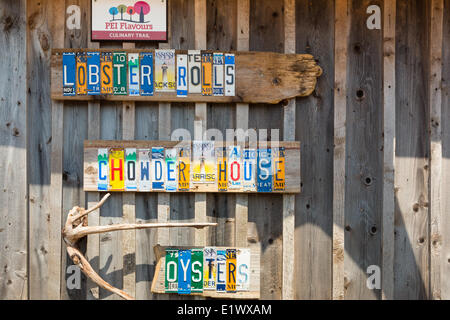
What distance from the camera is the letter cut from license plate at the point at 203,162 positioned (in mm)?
2854

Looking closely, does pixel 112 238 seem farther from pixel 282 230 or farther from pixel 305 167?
pixel 305 167

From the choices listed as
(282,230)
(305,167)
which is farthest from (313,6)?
(282,230)

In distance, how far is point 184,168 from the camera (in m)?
2.86

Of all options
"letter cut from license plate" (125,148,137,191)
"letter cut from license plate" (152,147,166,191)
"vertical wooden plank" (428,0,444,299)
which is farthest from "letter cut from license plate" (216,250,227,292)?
"vertical wooden plank" (428,0,444,299)

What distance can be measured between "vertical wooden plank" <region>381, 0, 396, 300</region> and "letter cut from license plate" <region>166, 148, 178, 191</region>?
5.47 feet

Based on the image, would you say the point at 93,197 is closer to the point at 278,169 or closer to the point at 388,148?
the point at 278,169

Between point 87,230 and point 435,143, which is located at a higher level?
point 435,143

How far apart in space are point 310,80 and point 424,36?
101 cm

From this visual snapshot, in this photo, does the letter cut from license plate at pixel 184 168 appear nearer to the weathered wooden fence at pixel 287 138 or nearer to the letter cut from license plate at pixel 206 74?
the weathered wooden fence at pixel 287 138

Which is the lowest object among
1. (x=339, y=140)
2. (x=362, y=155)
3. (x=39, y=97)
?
(x=362, y=155)

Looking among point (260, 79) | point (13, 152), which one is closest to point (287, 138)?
point (260, 79)

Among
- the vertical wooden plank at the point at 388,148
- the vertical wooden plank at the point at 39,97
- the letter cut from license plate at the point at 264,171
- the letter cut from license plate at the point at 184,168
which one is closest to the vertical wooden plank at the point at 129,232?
the letter cut from license plate at the point at 184,168

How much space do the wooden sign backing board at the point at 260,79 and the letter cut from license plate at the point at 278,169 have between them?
1.32 ft

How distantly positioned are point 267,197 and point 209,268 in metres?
0.72
